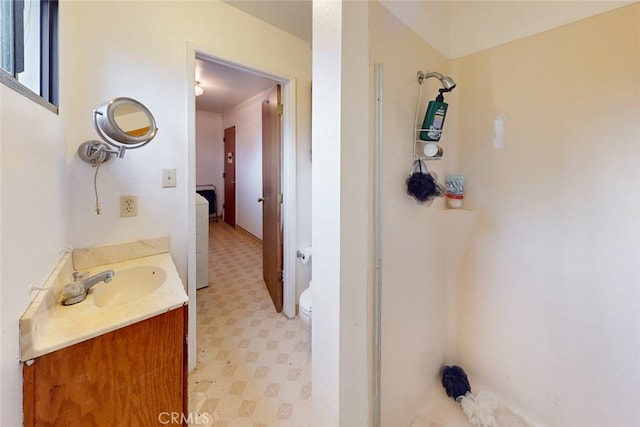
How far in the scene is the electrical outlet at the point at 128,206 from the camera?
1.42 meters

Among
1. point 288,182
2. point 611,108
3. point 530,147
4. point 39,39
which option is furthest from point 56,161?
point 611,108

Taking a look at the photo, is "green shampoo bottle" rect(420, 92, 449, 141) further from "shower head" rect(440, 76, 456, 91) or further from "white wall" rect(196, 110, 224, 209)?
"white wall" rect(196, 110, 224, 209)

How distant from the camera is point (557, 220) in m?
1.19

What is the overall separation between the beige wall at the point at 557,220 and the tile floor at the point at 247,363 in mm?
1041

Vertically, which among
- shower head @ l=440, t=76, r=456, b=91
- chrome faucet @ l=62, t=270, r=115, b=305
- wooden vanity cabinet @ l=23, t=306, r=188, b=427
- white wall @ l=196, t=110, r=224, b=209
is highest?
white wall @ l=196, t=110, r=224, b=209

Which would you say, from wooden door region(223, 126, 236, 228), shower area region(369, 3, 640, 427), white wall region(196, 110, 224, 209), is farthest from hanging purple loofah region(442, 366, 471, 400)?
white wall region(196, 110, 224, 209)

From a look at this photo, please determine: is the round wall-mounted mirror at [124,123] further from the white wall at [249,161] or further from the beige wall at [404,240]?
the white wall at [249,161]

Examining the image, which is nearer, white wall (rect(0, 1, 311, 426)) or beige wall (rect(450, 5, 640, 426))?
white wall (rect(0, 1, 311, 426))

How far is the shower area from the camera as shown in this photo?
1.05 meters

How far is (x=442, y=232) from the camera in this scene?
1.45 metres

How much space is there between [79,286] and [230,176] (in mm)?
4739

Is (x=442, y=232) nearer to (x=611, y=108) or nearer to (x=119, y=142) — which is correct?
(x=611, y=108)

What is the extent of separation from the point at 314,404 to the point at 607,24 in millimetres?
1843

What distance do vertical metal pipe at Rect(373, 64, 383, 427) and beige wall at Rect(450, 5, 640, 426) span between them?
763 millimetres
